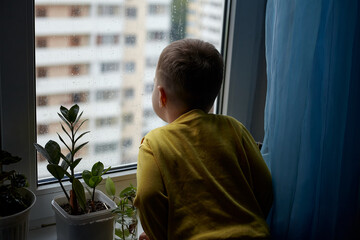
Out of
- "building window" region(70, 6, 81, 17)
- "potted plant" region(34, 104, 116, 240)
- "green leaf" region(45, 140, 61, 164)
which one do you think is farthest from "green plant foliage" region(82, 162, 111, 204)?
"building window" region(70, 6, 81, 17)

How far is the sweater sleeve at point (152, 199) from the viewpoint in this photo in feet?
3.28

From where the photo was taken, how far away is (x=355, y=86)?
41.8 inches

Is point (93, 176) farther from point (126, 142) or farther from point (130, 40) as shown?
point (130, 40)

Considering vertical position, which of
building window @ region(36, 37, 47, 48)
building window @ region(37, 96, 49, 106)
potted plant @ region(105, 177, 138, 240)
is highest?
building window @ region(36, 37, 47, 48)

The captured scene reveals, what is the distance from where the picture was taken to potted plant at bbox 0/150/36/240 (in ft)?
3.32

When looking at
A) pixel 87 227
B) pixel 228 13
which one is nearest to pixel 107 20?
pixel 228 13

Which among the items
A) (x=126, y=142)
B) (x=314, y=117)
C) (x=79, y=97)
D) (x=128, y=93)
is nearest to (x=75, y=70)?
(x=79, y=97)

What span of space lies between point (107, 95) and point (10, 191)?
Answer: 407 millimetres

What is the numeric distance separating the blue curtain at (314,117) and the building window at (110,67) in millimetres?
444

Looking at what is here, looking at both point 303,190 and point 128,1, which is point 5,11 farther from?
point 303,190

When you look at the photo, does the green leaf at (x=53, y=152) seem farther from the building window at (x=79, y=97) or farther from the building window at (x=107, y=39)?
the building window at (x=107, y=39)

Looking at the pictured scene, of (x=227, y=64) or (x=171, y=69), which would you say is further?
(x=227, y=64)

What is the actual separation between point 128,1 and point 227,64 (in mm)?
381

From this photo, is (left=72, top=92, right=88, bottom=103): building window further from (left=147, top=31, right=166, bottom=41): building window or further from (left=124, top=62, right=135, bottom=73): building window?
(left=147, top=31, right=166, bottom=41): building window
